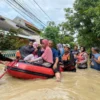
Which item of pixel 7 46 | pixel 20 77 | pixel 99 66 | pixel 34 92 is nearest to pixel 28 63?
pixel 20 77

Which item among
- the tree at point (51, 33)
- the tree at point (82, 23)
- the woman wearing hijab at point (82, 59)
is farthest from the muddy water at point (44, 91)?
the tree at point (51, 33)

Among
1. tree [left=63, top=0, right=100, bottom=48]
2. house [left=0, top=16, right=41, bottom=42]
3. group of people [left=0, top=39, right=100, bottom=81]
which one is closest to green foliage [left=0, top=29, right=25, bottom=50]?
house [left=0, top=16, right=41, bottom=42]

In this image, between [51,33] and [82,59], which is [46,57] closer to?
[82,59]

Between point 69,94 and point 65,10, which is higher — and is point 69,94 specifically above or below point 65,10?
below

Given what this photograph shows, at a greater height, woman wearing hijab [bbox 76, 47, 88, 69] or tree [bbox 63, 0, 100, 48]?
tree [bbox 63, 0, 100, 48]

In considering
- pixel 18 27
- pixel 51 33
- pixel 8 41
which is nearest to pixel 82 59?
pixel 8 41

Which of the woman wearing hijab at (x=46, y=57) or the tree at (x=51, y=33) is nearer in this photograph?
the woman wearing hijab at (x=46, y=57)

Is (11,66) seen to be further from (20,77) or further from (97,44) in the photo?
(97,44)

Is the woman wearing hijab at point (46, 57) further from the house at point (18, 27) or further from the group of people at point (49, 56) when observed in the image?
the house at point (18, 27)

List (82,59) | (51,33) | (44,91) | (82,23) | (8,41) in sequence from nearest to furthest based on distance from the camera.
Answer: (44,91) < (82,59) < (8,41) < (82,23) < (51,33)

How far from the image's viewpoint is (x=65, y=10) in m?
25.8

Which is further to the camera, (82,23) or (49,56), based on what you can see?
(82,23)

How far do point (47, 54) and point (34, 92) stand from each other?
257 centimetres

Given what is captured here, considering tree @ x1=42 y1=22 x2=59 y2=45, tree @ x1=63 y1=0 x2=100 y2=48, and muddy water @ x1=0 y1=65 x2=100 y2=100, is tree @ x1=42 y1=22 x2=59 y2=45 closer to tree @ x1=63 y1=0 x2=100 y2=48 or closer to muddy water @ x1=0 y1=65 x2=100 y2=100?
tree @ x1=63 y1=0 x2=100 y2=48
